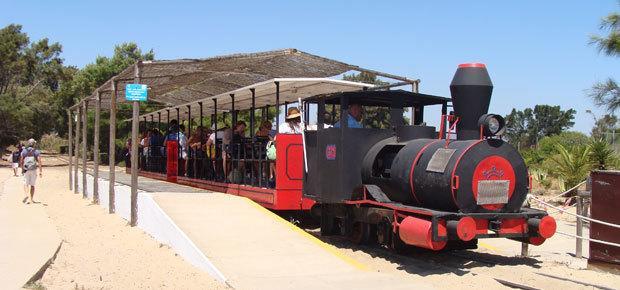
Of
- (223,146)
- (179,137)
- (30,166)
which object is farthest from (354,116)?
(30,166)

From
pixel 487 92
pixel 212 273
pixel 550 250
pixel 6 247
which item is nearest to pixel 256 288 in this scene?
pixel 212 273

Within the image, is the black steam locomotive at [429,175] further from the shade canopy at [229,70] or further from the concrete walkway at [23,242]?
the concrete walkway at [23,242]

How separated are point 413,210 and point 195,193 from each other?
15.8 ft

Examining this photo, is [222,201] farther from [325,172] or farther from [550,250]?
[550,250]

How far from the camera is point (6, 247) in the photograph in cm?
909

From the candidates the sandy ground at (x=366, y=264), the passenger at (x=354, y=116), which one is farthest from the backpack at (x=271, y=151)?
the passenger at (x=354, y=116)

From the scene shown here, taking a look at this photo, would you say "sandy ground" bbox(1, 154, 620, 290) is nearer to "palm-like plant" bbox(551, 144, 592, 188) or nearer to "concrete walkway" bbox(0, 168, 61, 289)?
"concrete walkway" bbox(0, 168, 61, 289)

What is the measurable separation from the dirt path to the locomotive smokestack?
3754 mm

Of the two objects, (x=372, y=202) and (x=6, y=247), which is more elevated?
(x=372, y=202)

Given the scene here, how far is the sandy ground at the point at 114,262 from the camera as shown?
7093 millimetres

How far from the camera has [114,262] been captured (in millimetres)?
8336

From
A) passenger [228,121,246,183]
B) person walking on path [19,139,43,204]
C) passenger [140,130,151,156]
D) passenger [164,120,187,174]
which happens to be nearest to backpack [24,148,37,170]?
person walking on path [19,139,43,204]

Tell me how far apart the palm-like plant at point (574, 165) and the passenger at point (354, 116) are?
10.3 m

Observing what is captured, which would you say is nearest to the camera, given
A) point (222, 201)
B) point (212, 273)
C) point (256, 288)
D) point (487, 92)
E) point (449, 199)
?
point (256, 288)
